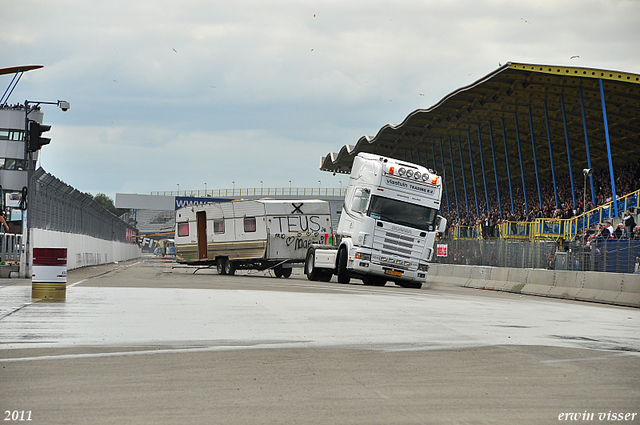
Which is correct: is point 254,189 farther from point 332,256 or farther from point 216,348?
point 216,348

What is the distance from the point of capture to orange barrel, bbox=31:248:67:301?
14625 mm

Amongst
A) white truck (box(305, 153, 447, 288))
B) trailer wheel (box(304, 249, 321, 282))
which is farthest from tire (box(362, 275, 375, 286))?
trailer wheel (box(304, 249, 321, 282))

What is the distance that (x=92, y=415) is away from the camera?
566 cm

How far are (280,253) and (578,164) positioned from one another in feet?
106

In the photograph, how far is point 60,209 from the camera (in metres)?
31.5

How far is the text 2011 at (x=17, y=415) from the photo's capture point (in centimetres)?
549

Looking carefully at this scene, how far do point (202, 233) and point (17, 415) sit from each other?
32668 mm

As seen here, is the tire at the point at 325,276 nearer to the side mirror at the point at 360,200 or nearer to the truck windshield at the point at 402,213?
the side mirror at the point at 360,200

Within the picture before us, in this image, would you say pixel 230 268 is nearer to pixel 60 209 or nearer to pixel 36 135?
pixel 60 209

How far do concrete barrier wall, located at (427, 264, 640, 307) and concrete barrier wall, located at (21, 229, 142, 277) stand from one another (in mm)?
16299

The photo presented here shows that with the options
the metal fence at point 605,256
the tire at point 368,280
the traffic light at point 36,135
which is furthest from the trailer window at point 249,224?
the metal fence at point 605,256

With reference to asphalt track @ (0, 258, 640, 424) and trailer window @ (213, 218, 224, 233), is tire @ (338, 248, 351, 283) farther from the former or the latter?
asphalt track @ (0, 258, 640, 424)

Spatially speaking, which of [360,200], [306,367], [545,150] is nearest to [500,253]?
[360,200]

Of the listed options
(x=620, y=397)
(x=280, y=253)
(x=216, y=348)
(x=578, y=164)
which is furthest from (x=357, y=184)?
(x=578, y=164)
